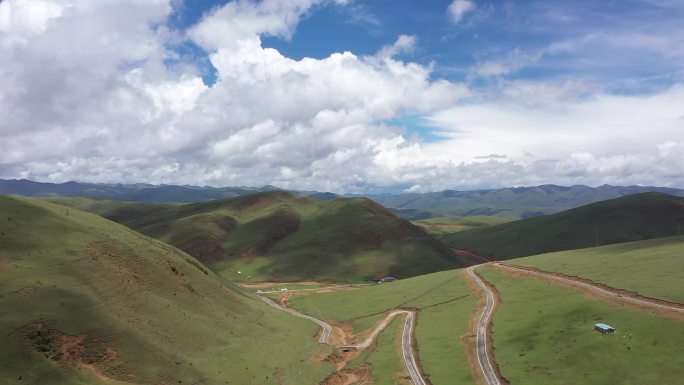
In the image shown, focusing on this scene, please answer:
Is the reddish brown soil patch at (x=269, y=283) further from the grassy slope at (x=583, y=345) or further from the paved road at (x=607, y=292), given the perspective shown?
the grassy slope at (x=583, y=345)

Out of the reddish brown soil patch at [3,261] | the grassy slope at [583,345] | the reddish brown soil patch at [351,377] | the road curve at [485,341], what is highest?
the reddish brown soil patch at [3,261]

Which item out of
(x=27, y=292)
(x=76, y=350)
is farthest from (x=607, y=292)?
(x=27, y=292)

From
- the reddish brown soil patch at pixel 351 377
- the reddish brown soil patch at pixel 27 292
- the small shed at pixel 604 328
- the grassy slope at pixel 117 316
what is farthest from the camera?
the reddish brown soil patch at pixel 351 377

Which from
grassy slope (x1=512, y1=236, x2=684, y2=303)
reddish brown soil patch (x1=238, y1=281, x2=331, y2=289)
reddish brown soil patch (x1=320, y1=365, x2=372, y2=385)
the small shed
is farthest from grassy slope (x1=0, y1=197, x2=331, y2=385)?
reddish brown soil patch (x1=238, y1=281, x2=331, y2=289)

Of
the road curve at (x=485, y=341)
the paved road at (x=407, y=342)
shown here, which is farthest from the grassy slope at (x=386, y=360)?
the road curve at (x=485, y=341)

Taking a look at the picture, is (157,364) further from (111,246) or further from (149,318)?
(111,246)

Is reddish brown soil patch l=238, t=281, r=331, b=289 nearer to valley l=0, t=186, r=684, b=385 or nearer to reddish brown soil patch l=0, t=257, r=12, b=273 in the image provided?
valley l=0, t=186, r=684, b=385
